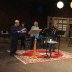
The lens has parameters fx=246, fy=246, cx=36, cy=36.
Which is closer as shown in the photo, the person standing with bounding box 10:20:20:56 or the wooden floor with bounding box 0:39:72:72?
the wooden floor with bounding box 0:39:72:72

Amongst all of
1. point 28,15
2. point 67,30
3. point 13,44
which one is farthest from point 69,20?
point 13,44

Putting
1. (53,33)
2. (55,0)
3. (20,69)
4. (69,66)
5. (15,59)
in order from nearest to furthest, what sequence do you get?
(20,69), (69,66), (15,59), (53,33), (55,0)

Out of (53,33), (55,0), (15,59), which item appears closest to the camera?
(15,59)

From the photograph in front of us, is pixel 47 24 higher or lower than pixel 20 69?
higher

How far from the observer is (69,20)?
60.0 ft

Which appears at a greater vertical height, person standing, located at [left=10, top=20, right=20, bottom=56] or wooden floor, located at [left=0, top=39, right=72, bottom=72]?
person standing, located at [left=10, top=20, right=20, bottom=56]

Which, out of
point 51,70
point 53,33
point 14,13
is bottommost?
point 51,70

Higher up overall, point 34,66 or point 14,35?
point 14,35

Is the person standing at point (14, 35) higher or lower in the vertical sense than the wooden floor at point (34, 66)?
higher

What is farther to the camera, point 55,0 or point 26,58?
point 55,0

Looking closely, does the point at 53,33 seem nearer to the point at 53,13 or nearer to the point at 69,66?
the point at 69,66

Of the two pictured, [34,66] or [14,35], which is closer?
[34,66]

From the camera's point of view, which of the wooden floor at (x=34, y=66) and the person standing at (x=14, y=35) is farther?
the person standing at (x=14, y=35)

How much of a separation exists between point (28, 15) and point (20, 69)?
10.2m
